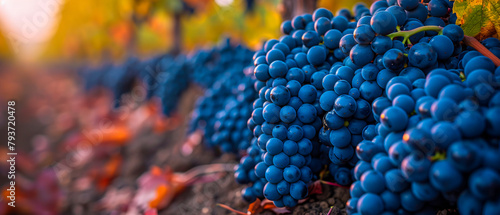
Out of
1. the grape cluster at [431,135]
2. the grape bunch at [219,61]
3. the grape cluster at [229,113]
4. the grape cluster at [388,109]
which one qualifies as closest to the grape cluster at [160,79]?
the grape bunch at [219,61]

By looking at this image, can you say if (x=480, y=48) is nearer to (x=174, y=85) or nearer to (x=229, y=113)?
(x=229, y=113)

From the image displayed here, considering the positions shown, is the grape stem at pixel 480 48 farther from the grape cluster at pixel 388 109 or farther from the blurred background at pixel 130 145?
the blurred background at pixel 130 145

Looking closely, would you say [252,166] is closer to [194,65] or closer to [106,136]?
[194,65]

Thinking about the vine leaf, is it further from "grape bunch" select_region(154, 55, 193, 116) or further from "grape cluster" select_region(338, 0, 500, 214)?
"grape bunch" select_region(154, 55, 193, 116)

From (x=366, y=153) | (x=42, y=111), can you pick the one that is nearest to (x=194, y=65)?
(x=366, y=153)

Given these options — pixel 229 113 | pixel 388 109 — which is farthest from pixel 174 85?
pixel 388 109

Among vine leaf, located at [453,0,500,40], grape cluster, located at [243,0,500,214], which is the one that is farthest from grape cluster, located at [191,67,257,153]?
vine leaf, located at [453,0,500,40]

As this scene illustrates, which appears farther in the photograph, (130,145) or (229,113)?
(130,145)
